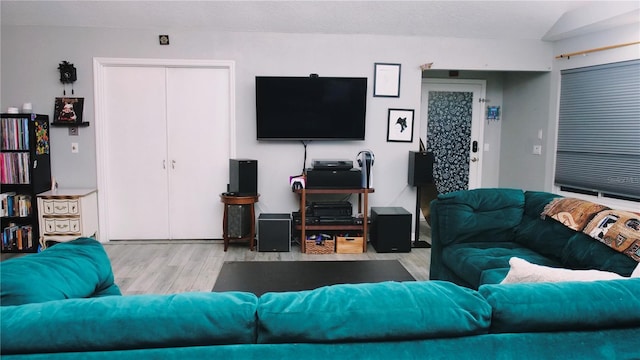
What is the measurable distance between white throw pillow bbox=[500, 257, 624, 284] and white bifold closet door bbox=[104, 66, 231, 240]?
12.2 feet

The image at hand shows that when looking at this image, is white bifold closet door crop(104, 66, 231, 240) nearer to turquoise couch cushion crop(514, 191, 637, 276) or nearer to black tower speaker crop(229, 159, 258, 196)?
black tower speaker crop(229, 159, 258, 196)

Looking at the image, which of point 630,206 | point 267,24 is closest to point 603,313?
point 630,206

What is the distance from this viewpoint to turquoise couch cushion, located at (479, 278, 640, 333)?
109 cm

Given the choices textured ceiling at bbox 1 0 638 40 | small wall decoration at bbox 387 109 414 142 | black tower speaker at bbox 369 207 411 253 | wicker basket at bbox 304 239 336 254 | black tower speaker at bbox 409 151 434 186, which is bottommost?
wicker basket at bbox 304 239 336 254

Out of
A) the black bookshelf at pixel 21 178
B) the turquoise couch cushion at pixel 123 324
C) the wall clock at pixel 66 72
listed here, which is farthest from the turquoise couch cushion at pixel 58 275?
the wall clock at pixel 66 72

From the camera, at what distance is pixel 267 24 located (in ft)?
14.6

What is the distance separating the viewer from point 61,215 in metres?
4.26

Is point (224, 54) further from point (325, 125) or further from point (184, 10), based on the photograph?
point (325, 125)

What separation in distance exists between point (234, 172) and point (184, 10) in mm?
1666

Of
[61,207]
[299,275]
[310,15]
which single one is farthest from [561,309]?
[61,207]

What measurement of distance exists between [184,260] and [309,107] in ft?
6.51

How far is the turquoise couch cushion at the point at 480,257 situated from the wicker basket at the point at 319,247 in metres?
1.53

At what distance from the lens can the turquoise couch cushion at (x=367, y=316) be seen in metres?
1.03

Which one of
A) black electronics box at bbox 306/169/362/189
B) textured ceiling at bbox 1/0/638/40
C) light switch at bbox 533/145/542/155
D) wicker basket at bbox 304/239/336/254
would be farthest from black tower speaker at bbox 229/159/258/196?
light switch at bbox 533/145/542/155
